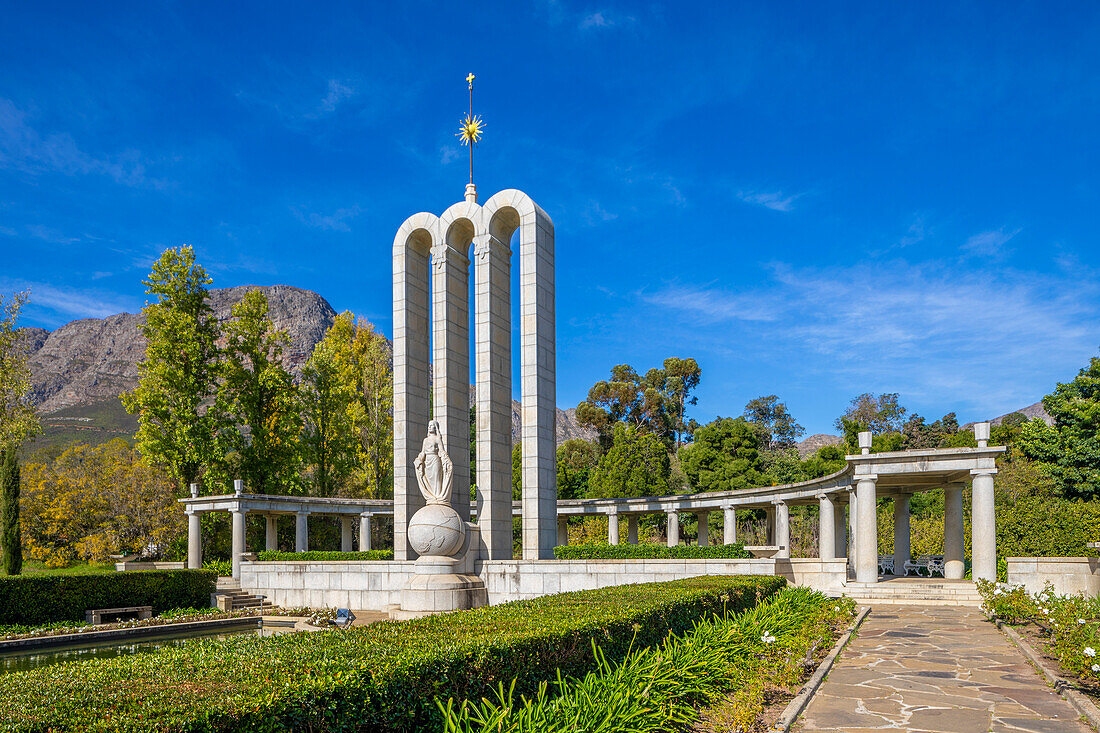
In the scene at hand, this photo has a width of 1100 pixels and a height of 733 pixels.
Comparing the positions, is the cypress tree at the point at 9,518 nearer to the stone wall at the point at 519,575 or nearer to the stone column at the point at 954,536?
the stone wall at the point at 519,575

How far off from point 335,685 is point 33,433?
93.9 feet

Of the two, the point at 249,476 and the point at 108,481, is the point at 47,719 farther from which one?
the point at 108,481

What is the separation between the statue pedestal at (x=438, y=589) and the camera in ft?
60.1

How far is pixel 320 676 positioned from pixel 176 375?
30.9 meters

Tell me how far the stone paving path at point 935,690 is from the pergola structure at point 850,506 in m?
8.78

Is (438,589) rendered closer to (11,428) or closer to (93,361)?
(11,428)

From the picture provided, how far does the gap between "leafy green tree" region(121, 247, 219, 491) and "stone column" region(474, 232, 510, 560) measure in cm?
1485

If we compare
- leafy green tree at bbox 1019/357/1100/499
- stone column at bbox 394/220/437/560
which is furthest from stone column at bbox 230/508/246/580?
leafy green tree at bbox 1019/357/1100/499

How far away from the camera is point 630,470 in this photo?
46562 millimetres

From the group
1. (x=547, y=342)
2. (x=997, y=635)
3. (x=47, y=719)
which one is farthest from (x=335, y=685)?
(x=547, y=342)

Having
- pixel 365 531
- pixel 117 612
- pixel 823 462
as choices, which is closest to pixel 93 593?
pixel 117 612

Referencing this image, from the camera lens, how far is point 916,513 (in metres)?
42.9

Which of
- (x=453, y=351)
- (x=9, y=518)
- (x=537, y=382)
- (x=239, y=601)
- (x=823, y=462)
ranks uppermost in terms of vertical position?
(x=453, y=351)

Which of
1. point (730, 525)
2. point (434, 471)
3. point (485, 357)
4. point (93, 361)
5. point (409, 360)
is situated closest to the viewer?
point (434, 471)
